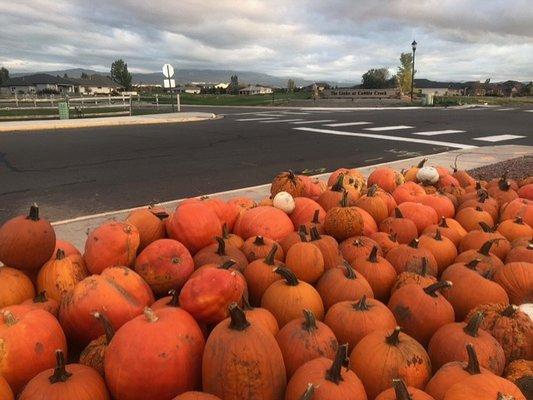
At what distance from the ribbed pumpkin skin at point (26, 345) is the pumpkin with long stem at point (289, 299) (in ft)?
3.47

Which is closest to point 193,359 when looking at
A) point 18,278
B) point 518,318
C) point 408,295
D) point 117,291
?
point 117,291

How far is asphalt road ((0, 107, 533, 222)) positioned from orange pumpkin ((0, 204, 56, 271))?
3.64 meters

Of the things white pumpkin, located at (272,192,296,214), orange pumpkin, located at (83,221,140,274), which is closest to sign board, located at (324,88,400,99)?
white pumpkin, located at (272,192,296,214)

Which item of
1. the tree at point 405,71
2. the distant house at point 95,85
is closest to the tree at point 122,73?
the distant house at point 95,85

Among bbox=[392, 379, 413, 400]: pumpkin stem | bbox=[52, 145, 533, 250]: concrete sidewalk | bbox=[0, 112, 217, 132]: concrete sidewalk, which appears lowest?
bbox=[52, 145, 533, 250]: concrete sidewalk

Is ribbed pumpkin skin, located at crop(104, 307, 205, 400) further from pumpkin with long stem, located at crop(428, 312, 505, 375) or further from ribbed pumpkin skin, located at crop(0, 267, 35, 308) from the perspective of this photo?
pumpkin with long stem, located at crop(428, 312, 505, 375)

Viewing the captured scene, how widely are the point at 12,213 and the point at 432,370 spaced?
6.17 meters

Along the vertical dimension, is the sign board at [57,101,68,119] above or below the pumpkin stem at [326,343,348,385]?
above

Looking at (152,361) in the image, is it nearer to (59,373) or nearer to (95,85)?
(59,373)

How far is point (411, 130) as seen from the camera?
59.8ft

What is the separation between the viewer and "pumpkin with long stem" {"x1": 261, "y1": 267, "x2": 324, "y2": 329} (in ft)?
7.61

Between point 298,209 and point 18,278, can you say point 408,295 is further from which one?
point 18,278

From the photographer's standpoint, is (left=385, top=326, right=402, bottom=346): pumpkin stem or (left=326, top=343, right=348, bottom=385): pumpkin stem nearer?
(left=326, top=343, right=348, bottom=385): pumpkin stem

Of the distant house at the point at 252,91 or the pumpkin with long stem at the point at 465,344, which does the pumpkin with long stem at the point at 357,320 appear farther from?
the distant house at the point at 252,91
